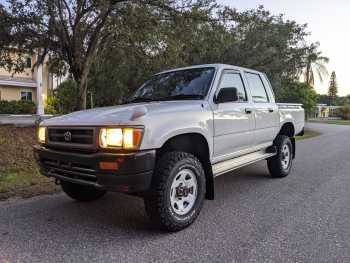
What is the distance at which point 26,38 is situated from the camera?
35.3 ft

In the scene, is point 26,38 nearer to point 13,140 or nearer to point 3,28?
point 3,28

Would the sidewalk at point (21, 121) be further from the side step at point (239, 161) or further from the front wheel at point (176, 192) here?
the front wheel at point (176, 192)

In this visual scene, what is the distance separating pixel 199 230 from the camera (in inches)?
155

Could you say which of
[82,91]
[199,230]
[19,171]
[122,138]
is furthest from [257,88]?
[82,91]

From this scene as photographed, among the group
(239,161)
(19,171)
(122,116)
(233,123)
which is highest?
(122,116)

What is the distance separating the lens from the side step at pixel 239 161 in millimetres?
4721

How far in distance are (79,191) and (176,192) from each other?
5.74 ft

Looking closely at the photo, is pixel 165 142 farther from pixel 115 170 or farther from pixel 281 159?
pixel 281 159

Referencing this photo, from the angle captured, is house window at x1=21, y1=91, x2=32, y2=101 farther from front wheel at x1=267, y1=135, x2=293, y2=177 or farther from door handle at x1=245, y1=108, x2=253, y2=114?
door handle at x1=245, y1=108, x2=253, y2=114

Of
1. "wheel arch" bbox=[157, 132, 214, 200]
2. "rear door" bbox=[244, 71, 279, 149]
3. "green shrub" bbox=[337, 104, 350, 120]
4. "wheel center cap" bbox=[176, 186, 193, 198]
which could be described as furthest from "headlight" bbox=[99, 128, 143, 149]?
"green shrub" bbox=[337, 104, 350, 120]

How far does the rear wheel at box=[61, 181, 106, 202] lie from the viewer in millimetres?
4887

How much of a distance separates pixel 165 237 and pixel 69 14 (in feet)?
30.3

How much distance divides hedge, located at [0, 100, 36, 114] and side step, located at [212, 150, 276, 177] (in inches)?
850

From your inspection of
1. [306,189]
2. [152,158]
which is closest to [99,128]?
[152,158]
